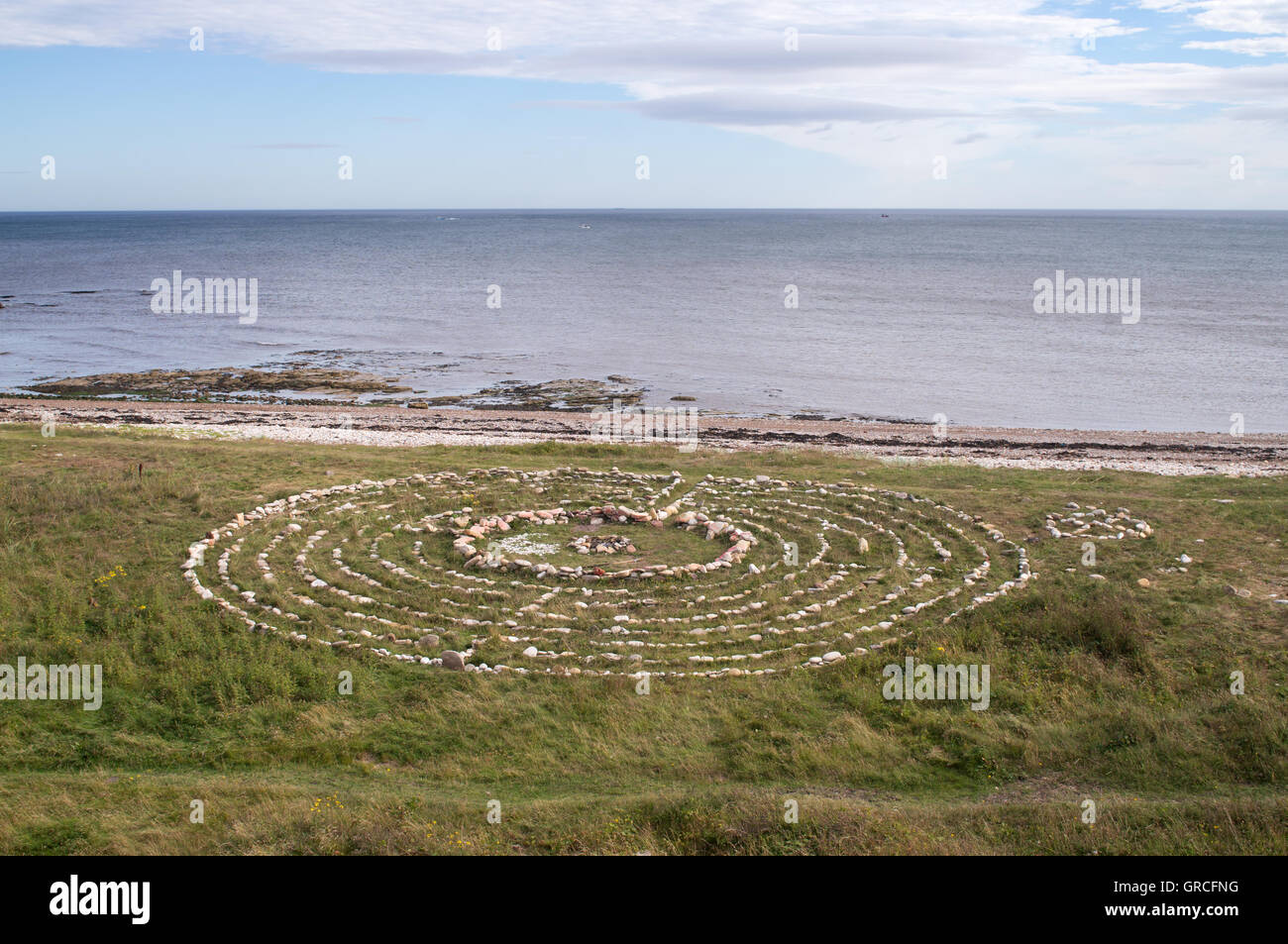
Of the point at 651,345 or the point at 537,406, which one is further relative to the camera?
the point at 651,345

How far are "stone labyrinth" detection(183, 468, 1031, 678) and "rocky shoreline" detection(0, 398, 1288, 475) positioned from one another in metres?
12.0

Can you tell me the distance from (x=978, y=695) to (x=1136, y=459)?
987 inches

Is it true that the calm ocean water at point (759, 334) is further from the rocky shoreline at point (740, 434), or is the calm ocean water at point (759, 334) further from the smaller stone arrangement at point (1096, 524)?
the smaller stone arrangement at point (1096, 524)

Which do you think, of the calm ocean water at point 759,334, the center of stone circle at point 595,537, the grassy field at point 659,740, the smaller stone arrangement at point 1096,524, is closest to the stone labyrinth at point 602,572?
the center of stone circle at point 595,537

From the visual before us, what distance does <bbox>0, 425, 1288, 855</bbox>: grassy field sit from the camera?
34.6 feet

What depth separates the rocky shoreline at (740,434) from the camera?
1390 inches

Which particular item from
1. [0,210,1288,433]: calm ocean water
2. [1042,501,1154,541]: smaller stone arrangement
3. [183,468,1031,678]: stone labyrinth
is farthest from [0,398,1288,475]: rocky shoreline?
[183,468,1031,678]: stone labyrinth

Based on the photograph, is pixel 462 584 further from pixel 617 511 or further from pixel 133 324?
pixel 133 324

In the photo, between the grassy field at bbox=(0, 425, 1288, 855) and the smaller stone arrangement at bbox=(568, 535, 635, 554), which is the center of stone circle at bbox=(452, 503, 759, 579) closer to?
the smaller stone arrangement at bbox=(568, 535, 635, 554)

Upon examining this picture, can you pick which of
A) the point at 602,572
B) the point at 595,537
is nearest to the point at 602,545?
the point at 595,537

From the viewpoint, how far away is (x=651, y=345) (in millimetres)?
67062

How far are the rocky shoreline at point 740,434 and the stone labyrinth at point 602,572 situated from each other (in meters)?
12.0

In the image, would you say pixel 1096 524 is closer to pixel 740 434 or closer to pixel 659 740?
pixel 659 740
